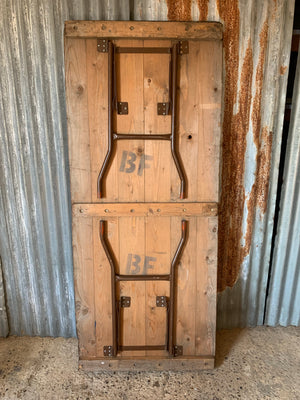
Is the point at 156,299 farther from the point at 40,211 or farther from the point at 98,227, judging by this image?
the point at 40,211

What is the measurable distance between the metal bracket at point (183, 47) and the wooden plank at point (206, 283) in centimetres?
104

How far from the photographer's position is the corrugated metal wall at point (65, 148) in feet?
6.27

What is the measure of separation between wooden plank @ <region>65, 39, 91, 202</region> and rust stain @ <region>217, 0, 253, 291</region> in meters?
0.93

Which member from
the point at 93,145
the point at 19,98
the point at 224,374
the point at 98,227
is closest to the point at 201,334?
the point at 224,374

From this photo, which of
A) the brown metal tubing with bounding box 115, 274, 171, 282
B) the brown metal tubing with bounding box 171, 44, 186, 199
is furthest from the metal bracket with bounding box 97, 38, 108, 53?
the brown metal tubing with bounding box 115, 274, 171, 282

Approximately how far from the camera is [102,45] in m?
1.79

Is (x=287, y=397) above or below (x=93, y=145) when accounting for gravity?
below

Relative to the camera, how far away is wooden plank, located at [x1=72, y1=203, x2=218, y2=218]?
1948 millimetres

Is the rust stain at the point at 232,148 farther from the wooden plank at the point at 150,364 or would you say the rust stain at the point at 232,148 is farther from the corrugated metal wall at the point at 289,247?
the wooden plank at the point at 150,364

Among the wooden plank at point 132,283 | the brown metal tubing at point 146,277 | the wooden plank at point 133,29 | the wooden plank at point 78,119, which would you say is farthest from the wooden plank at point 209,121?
the wooden plank at point 78,119

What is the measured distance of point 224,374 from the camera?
2.10 m

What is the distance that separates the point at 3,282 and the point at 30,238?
42cm

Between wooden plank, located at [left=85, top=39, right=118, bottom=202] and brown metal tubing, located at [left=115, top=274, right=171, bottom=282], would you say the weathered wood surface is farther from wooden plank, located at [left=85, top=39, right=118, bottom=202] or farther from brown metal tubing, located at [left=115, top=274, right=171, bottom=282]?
brown metal tubing, located at [left=115, top=274, right=171, bottom=282]

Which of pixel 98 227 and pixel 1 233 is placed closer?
pixel 98 227
